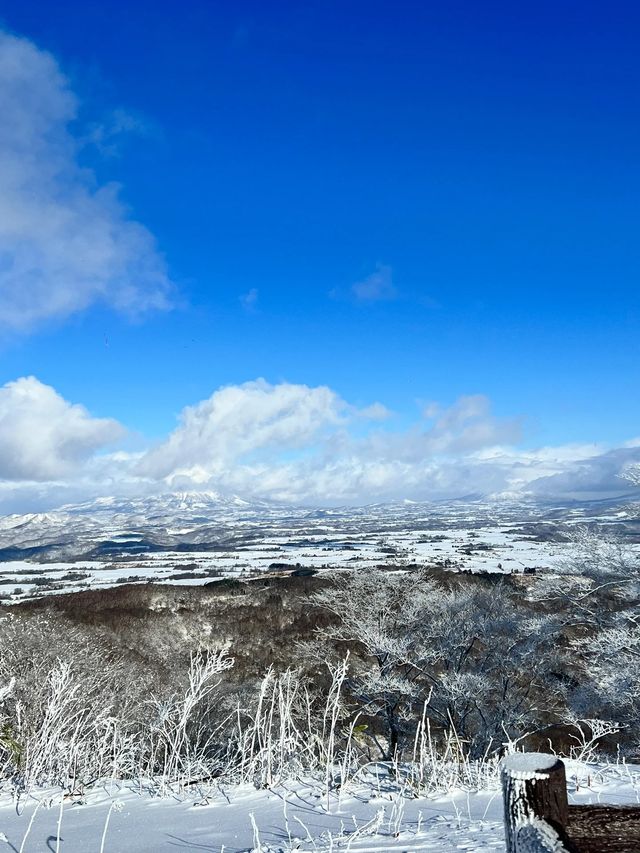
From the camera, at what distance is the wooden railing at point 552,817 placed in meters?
1.95

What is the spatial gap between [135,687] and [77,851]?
24.3m

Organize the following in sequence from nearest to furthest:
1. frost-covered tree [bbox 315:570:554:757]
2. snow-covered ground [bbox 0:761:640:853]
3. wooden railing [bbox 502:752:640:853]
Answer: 1. wooden railing [bbox 502:752:640:853]
2. snow-covered ground [bbox 0:761:640:853]
3. frost-covered tree [bbox 315:570:554:757]

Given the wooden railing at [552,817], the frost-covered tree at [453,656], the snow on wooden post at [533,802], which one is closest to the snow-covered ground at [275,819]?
the wooden railing at [552,817]

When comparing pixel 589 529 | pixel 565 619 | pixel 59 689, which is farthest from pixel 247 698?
pixel 59 689

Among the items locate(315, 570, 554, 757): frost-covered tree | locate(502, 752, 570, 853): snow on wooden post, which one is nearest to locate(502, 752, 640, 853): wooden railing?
locate(502, 752, 570, 853): snow on wooden post

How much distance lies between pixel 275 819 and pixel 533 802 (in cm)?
402

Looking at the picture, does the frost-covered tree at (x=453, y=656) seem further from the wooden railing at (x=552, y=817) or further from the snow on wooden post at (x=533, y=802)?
the snow on wooden post at (x=533, y=802)

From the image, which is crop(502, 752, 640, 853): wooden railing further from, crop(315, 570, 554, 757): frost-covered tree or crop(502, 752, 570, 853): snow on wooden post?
crop(315, 570, 554, 757): frost-covered tree

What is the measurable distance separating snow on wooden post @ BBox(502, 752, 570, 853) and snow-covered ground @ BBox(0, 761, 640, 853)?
7.04ft

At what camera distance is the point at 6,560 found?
107 meters

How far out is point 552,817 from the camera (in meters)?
1.99

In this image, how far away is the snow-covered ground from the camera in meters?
4.14

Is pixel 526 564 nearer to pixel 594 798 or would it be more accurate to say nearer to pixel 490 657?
pixel 490 657

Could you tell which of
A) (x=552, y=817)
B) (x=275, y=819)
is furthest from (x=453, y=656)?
(x=552, y=817)
